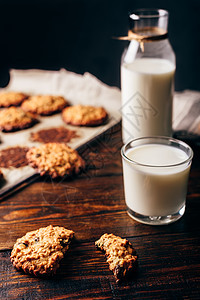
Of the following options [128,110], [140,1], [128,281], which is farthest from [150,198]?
[140,1]

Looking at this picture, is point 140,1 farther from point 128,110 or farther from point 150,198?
point 150,198

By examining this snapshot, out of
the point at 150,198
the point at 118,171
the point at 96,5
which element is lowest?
the point at 118,171

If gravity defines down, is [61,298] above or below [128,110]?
below

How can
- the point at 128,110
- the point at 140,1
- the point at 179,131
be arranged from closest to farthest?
the point at 128,110
the point at 179,131
the point at 140,1

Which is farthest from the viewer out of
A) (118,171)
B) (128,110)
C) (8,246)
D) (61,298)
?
(128,110)

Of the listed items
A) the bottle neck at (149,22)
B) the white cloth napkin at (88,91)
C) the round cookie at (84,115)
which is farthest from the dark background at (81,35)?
the bottle neck at (149,22)

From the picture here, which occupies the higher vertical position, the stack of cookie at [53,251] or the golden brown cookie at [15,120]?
the stack of cookie at [53,251]

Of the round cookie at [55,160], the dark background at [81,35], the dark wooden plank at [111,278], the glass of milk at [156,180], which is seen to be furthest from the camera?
the dark background at [81,35]

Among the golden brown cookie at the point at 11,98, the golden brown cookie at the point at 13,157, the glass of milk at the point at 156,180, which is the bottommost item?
the golden brown cookie at the point at 13,157

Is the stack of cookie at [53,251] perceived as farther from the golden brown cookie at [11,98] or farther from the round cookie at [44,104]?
the golden brown cookie at [11,98]
